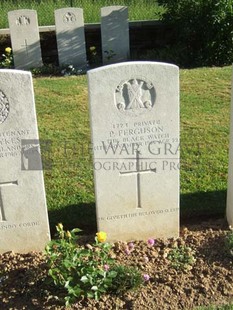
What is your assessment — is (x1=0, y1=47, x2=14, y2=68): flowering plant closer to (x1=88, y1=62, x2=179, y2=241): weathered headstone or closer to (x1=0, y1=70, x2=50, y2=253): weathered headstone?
(x1=0, y1=70, x2=50, y2=253): weathered headstone

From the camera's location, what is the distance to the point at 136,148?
3.96 metres

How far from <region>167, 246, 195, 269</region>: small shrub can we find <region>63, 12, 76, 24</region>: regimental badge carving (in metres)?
6.58

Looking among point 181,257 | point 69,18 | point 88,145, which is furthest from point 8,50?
point 181,257

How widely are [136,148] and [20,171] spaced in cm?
92

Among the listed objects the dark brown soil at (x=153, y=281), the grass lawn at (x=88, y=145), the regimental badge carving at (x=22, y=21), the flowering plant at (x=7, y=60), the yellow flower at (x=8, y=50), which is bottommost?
the dark brown soil at (x=153, y=281)

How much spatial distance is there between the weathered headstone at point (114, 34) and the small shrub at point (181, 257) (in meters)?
6.58

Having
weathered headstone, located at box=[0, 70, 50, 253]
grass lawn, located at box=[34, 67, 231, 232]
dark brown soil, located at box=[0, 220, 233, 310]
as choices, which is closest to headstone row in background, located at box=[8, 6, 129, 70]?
grass lawn, located at box=[34, 67, 231, 232]

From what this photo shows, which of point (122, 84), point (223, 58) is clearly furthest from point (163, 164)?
point (223, 58)

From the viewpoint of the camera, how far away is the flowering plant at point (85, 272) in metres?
3.49

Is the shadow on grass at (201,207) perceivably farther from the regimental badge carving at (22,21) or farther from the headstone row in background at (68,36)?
the regimental badge carving at (22,21)

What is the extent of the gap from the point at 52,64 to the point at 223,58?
11.2 ft

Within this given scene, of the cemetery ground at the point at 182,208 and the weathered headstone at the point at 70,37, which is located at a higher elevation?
the weathered headstone at the point at 70,37

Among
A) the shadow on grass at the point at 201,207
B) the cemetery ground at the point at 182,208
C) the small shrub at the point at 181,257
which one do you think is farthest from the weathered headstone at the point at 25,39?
the small shrub at the point at 181,257

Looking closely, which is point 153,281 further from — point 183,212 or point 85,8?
point 85,8
